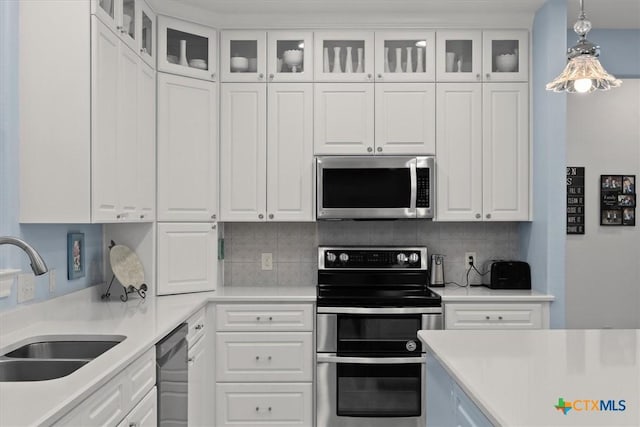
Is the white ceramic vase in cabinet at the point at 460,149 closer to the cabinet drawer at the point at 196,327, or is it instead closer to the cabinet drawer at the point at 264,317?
the cabinet drawer at the point at 264,317

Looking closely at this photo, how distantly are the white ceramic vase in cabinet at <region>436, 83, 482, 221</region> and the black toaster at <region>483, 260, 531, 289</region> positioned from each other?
44cm

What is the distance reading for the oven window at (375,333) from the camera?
335 centimetres

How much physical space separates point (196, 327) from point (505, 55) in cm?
262

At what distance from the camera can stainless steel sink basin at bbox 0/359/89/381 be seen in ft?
6.27

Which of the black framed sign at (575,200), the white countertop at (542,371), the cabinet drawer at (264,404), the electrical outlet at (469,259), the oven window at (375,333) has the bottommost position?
the cabinet drawer at (264,404)

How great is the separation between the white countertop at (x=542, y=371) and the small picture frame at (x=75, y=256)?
178 centimetres

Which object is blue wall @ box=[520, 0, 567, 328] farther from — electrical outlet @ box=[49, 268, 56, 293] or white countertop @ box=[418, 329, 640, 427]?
electrical outlet @ box=[49, 268, 56, 293]

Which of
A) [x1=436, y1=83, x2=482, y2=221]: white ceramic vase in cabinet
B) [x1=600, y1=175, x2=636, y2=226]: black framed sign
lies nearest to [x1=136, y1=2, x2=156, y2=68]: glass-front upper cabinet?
[x1=436, y1=83, x2=482, y2=221]: white ceramic vase in cabinet

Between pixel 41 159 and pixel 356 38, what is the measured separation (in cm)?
215

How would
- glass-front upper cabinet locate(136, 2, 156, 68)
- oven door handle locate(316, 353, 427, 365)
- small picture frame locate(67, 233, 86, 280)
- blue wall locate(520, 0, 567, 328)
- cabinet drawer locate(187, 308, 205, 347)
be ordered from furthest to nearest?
blue wall locate(520, 0, 567, 328)
oven door handle locate(316, 353, 427, 365)
glass-front upper cabinet locate(136, 2, 156, 68)
cabinet drawer locate(187, 308, 205, 347)
small picture frame locate(67, 233, 86, 280)

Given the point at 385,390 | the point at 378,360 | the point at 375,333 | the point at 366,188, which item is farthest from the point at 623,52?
the point at 385,390

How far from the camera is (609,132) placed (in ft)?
13.4

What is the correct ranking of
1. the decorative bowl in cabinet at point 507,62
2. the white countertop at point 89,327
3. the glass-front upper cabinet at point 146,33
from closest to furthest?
the white countertop at point 89,327 < the glass-front upper cabinet at point 146,33 < the decorative bowl in cabinet at point 507,62

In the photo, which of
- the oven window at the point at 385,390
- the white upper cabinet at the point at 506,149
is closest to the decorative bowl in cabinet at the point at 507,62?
the white upper cabinet at the point at 506,149
